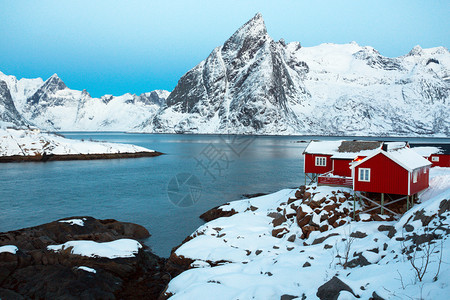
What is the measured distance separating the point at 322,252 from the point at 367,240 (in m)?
2.82

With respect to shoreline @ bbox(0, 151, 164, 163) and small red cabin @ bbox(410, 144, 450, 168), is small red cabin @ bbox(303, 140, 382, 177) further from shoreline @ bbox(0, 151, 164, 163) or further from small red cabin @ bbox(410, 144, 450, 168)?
shoreline @ bbox(0, 151, 164, 163)

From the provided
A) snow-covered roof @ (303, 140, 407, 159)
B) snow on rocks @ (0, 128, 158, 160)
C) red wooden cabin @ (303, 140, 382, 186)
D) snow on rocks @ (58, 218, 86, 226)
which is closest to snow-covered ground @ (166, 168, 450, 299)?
red wooden cabin @ (303, 140, 382, 186)

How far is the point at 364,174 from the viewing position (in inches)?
976

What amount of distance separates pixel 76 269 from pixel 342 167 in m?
25.6

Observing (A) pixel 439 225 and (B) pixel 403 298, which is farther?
(A) pixel 439 225

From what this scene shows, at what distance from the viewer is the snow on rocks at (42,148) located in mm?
89375

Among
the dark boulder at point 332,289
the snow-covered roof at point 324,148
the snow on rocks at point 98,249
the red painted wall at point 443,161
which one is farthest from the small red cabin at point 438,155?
the snow on rocks at point 98,249

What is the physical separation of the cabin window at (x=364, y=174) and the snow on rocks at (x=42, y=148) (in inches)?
3456

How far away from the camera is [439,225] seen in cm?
1620

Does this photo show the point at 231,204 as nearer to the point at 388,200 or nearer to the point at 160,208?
the point at 160,208

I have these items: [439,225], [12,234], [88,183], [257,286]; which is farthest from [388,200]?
[88,183]

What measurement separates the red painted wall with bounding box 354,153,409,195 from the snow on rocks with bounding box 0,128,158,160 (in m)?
88.1

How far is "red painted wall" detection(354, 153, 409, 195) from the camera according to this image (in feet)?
77.0

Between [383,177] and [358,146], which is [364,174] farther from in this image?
[358,146]
